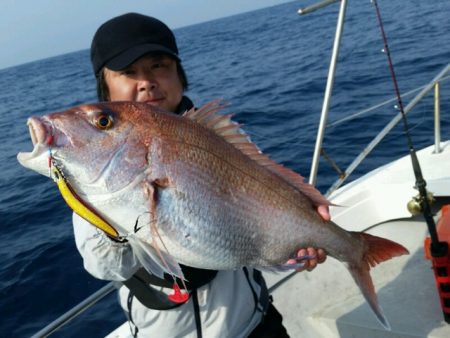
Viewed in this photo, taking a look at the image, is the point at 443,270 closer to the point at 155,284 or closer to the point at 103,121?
the point at 155,284

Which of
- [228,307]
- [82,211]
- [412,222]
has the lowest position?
[412,222]

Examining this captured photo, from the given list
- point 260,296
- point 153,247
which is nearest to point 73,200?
point 153,247

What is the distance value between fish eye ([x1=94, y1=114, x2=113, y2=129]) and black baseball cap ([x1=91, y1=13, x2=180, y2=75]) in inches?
22.3

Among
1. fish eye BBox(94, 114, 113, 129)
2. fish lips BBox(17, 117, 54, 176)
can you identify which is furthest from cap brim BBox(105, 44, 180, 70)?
fish lips BBox(17, 117, 54, 176)

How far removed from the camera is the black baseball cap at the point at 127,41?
82.9 inches

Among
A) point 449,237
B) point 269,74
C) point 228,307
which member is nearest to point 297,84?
point 269,74

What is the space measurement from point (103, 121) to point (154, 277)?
0.87 meters

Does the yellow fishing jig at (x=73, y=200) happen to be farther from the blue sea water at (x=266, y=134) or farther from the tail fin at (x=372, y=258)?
the tail fin at (x=372, y=258)

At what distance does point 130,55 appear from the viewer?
82.1 inches

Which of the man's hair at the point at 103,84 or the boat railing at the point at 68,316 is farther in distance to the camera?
the boat railing at the point at 68,316

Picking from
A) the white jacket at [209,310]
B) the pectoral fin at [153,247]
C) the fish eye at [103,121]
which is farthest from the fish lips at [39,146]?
the white jacket at [209,310]

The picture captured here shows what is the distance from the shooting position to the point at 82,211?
152 centimetres

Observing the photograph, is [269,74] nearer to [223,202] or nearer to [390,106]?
[390,106]

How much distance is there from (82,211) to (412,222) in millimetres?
3705
